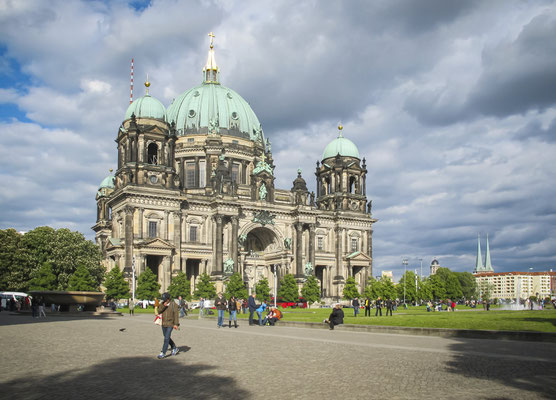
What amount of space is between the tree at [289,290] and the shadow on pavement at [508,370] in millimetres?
65833

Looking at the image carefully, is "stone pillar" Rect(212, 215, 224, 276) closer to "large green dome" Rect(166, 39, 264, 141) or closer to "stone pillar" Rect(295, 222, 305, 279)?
"stone pillar" Rect(295, 222, 305, 279)

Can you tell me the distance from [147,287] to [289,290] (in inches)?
875

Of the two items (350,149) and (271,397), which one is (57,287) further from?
(271,397)

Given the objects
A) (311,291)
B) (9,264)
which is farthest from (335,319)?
(9,264)

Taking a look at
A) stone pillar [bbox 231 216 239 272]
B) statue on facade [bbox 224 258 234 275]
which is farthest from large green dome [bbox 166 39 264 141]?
statue on facade [bbox 224 258 234 275]

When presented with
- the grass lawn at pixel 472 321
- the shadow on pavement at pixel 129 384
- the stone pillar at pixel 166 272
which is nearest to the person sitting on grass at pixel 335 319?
the grass lawn at pixel 472 321

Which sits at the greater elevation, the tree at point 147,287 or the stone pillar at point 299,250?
the stone pillar at point 299,250

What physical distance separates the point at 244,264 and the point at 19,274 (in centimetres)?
3305

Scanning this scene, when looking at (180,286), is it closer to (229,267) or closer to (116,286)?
(116,286)

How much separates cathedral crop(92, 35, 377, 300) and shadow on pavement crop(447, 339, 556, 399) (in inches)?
2471

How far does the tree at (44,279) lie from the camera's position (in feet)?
232

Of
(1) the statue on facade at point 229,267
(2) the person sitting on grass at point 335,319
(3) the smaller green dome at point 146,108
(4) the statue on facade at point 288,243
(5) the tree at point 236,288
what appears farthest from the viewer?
(4) the statue on facade at point 288,243

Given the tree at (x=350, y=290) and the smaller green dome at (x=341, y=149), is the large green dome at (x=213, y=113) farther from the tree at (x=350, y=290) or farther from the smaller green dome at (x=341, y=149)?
the tree at (x=350, y=290)

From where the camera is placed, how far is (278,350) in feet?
64.0
